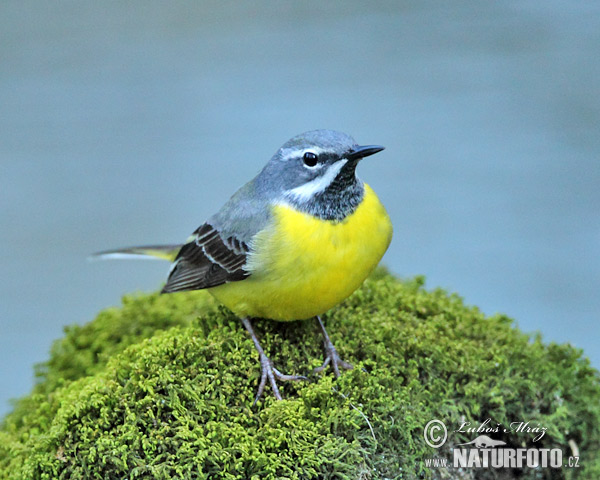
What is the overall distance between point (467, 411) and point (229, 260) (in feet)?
6.14

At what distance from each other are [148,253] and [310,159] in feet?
7.46

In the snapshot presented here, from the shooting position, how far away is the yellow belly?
13.6 ft

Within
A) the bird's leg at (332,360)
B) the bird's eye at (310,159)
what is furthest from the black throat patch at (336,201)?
the bird's leg at (332,360)

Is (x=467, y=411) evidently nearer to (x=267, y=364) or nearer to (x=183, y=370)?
(x=267, y=364)

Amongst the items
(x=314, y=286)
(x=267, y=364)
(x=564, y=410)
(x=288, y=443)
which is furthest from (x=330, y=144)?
(x=564, y=410)

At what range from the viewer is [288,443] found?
376 centimetres

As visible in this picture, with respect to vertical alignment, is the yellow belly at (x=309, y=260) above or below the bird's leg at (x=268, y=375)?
above

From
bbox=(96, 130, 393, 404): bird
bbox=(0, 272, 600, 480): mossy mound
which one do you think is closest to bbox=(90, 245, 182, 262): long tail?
bbox=(0, 272, 600, 480): mossy mound

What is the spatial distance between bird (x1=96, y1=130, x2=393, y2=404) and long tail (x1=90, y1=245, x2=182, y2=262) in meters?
1.27

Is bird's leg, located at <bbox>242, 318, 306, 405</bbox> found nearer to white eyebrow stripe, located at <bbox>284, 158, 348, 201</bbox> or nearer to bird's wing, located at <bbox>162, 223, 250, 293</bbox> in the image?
bird's wing, located at <bbox>162, 223, 250, 293</bbox>

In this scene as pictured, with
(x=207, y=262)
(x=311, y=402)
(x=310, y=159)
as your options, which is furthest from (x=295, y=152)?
(x=311, y=402)

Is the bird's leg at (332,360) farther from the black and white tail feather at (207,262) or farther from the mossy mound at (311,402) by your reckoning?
the black and white tail feather at (207,262)

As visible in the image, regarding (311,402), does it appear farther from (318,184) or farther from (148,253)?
(148,253)

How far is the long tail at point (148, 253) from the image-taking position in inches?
230
